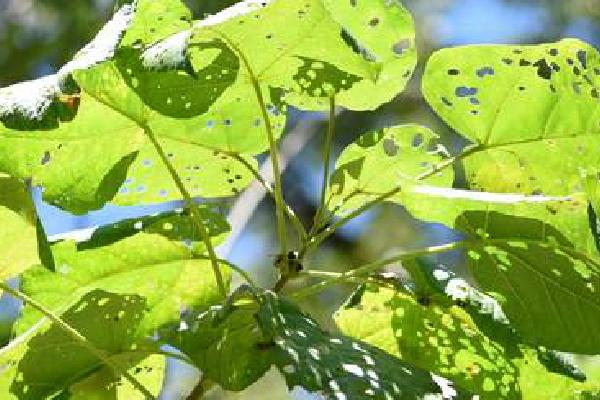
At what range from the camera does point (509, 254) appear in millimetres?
1150

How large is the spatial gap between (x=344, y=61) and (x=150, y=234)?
0.90 feet

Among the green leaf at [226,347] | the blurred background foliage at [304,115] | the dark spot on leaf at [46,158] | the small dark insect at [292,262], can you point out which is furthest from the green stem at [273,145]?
the blurred background foliage at [304,115]

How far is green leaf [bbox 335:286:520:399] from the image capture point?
1.17 meters

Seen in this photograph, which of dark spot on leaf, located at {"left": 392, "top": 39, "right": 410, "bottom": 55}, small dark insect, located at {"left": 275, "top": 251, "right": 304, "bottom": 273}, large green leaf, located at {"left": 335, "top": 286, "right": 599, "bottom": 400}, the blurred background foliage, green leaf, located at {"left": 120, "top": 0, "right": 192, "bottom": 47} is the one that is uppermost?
green leaf, located at {"left": 120, "top": 0, "right": 192, "bottom": 47}

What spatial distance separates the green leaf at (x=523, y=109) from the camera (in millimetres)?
1128

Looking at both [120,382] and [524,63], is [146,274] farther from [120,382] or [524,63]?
[524,63]

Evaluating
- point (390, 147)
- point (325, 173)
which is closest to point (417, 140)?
point (390, 147)

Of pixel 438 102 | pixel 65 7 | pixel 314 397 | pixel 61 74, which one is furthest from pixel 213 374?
pixel 65 7

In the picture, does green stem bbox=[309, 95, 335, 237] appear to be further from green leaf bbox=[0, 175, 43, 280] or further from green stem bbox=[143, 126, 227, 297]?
green leaf bbox=[0, 175, 43, 280]

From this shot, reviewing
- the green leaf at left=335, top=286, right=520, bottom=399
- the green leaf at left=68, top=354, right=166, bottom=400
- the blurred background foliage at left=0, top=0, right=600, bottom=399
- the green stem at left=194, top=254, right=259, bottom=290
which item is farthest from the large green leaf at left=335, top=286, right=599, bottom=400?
the blurred background foliage at left=0, top=0, right=600, bottom=399

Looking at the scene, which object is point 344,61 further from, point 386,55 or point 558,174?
point 558,174

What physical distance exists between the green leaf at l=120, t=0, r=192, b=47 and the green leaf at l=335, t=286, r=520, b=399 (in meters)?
0.34

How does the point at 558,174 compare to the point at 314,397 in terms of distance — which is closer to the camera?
the point at 314,397

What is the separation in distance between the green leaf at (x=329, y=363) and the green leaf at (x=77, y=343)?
25cm
